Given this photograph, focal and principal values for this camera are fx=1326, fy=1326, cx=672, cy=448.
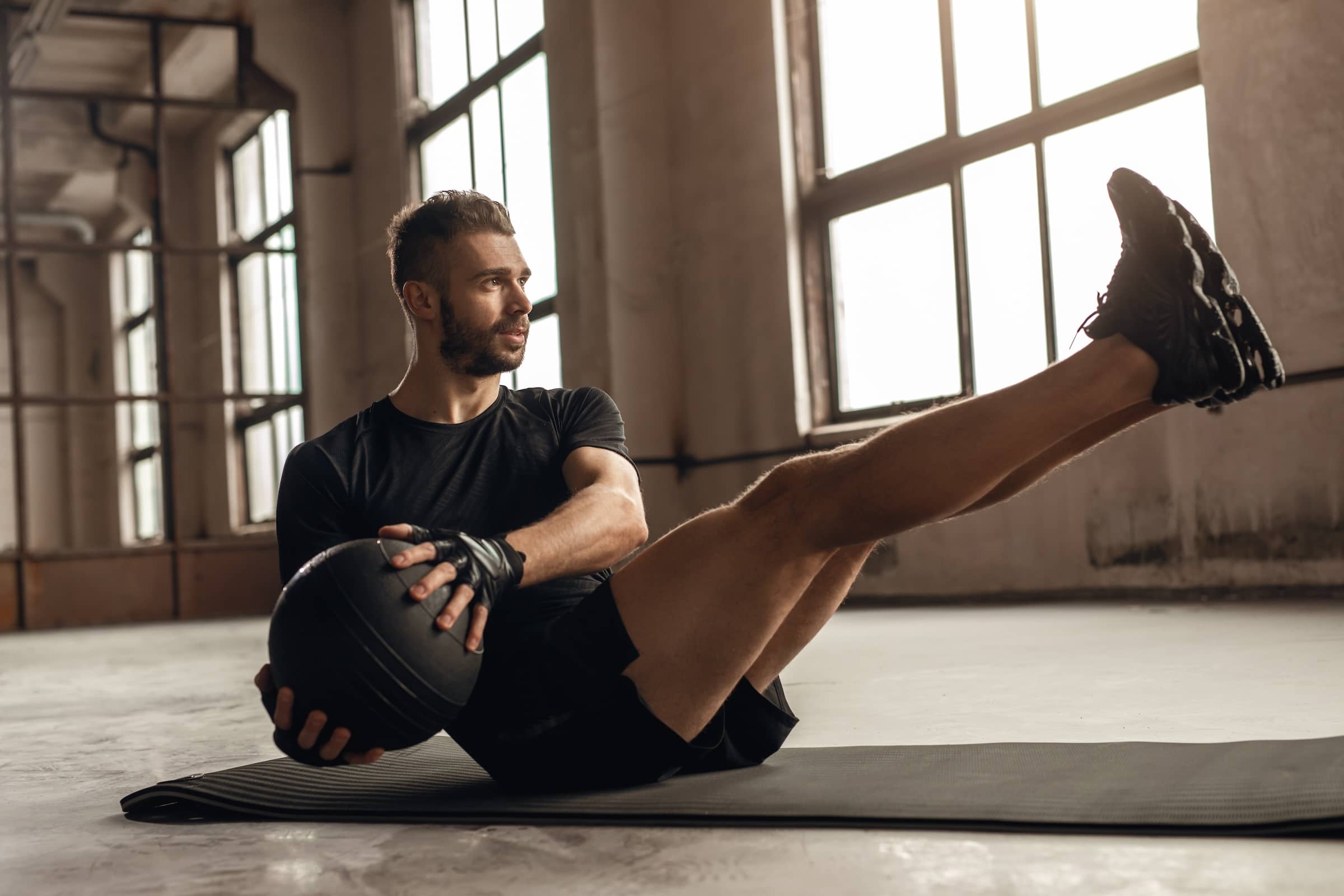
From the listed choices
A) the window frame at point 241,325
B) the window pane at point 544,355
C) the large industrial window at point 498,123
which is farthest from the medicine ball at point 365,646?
the window frame at point 241,325

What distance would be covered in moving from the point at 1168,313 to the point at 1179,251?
5.8 inches

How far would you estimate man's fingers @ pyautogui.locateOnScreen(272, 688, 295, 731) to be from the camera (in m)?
1.75

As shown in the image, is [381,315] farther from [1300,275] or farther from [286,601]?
[286,601]

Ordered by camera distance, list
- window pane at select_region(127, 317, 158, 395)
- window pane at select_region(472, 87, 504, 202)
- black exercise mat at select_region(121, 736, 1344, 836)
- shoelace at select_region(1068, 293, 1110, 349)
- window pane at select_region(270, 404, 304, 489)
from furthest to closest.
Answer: window pane at select_region(127, 317, 158, 395)
window pane at select_region(270, 404, 304, 489)
window pane at select_region(472, 87, 504, 202)
shoelace at select_region(1068, 293, 1110, 349)
black exercise mat at select_region(121, 736, 1344, 836)

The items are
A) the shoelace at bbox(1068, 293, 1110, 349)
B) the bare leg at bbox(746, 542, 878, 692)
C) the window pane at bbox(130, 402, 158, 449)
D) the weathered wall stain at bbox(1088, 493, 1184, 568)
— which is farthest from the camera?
the window pane at bbox(130, 402, 158, 449)

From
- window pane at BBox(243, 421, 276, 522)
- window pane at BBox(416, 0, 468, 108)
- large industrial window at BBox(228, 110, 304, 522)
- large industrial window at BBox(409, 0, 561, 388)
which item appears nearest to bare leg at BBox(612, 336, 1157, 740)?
large industrial window at BBox(409, 0, 561, 388)

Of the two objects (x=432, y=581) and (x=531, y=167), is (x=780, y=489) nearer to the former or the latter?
(x=432, y=581)

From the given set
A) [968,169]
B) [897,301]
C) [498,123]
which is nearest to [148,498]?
[498,123]

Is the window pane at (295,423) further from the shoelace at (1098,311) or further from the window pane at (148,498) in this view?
the shoelace at (1098,311)

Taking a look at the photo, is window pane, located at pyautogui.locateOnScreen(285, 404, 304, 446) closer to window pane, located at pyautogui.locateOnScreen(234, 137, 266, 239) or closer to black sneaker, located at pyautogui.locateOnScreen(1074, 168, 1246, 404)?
window pane, located at pyautogui.locateOnScreen(234, 137, 266, 239)

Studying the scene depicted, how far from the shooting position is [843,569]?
204 centimetres

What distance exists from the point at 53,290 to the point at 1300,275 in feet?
56.8

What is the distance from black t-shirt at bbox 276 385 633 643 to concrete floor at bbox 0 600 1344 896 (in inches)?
16.2

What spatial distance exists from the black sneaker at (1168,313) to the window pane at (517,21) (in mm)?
7713
